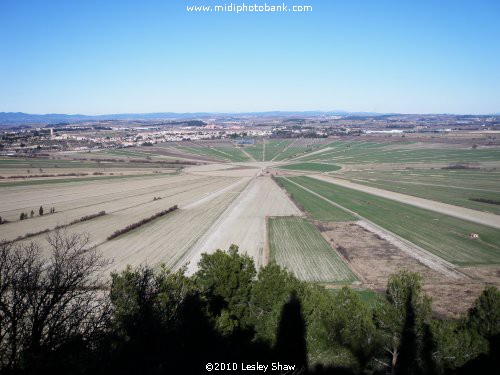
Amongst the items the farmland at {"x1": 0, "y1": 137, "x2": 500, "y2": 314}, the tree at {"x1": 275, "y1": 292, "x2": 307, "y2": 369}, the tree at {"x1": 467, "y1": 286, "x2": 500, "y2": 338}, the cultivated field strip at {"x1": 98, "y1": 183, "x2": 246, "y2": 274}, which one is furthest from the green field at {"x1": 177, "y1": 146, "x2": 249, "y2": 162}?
the tree at {"x1": 467, "y1": 286, "x2": 500, "y2": 338}

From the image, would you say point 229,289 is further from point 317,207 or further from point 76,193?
point 76,193

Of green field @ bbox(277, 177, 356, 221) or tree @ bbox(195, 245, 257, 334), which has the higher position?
tree @ bbox(195, 245, 257, 334)

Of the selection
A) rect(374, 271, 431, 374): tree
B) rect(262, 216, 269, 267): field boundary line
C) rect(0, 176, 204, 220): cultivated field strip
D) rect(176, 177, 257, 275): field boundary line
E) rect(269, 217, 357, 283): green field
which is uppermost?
rect(374, 271, 431, 374): tree

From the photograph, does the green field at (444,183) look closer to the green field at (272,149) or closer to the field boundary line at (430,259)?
the field boundary line at (430,259)

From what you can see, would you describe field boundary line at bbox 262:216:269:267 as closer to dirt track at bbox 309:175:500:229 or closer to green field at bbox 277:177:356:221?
green field at bbox 277:177:356:221

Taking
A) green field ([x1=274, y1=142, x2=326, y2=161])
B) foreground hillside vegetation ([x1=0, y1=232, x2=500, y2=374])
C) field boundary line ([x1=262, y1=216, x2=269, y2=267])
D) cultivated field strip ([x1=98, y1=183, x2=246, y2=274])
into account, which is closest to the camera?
foreground hillside vegetation ([x1=0, y1=232, x2=500, y2=374])

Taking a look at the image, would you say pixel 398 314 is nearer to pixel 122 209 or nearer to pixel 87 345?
pixel 87 345

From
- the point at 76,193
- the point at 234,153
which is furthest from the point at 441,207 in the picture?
the point at 234,153

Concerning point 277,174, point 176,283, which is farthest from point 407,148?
point 176,283
